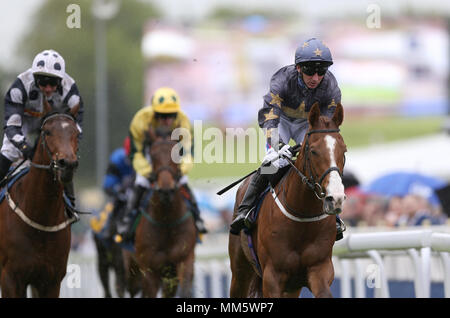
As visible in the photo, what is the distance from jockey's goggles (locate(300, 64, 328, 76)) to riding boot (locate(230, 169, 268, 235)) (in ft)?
2.96

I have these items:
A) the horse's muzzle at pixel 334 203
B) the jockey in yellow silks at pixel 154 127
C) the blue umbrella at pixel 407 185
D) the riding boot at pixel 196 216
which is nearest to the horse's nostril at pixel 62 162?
the horse's muzzle at pixel 334 203

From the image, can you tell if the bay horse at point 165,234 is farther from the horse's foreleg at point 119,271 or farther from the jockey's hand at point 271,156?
the jockey's hand at point 271,156

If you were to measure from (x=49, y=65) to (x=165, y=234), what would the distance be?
9.54ft

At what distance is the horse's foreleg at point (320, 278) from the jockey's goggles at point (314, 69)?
4.48 feet

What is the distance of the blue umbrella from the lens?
47.7 feet

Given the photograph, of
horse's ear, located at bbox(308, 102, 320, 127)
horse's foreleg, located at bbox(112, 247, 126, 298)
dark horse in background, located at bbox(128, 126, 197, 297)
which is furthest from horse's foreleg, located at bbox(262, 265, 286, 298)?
horse's foreleg, located at bbox(112, 247, 126, 298)

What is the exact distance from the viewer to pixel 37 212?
27.4 ft

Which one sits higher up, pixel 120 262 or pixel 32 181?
pixel 32 181

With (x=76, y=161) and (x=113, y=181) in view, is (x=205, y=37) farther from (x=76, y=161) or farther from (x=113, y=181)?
(x=76, y=161)

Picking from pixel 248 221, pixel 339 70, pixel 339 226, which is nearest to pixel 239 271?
pixel 248 221

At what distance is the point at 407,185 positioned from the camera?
49.1 ft

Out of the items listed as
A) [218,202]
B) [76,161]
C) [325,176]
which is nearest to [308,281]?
[325,176]
